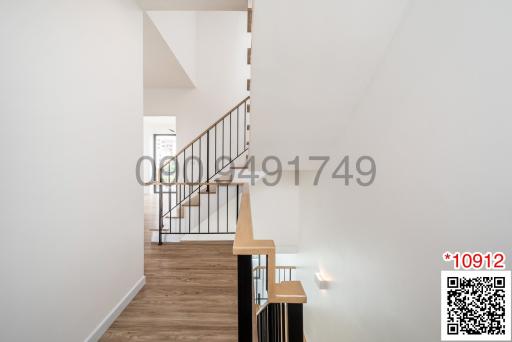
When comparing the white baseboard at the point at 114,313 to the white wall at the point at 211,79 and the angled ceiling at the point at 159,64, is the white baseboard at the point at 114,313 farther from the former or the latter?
the white wall at the point at 211,79

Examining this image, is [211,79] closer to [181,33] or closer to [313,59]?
[181,33]

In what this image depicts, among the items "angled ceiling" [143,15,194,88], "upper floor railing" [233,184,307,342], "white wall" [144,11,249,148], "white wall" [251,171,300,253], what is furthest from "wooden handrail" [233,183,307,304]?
"white wall" [144,11,249,148]

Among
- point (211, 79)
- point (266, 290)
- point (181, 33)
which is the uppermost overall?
point (181, 33)

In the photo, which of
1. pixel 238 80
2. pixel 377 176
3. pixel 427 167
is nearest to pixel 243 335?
pixel 427 167

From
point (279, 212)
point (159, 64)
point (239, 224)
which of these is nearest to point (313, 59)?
point (239, 224)

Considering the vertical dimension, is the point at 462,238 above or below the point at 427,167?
below

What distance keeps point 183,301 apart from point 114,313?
54cm

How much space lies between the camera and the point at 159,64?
4266 mm

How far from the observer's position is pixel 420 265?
1.75m

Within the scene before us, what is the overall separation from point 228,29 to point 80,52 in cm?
472

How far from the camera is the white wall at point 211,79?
5.78 metres

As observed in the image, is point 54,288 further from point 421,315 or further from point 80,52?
point 421,315

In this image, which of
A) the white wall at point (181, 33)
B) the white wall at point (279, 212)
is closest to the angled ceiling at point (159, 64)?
the white wall at point (181, 33)

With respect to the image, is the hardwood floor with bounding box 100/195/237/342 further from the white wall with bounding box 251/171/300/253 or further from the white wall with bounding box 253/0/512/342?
the white wall with bounding box 251/171/300/253
